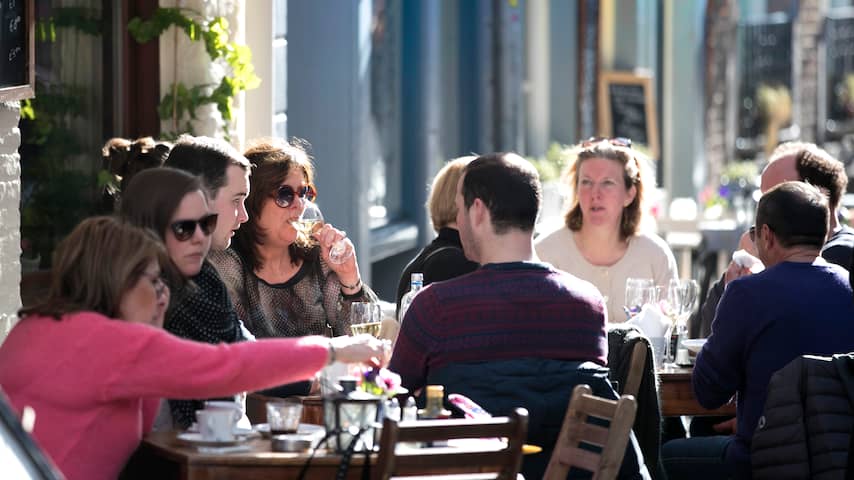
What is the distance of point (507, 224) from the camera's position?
13.8ft

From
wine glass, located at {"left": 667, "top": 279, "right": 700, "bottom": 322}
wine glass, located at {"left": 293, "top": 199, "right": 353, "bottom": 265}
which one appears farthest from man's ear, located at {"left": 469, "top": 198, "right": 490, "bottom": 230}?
wine glass, located at {"left": 667, "top": 279, "right": 700, "bottom": 322}

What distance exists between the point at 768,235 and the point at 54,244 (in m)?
2.56

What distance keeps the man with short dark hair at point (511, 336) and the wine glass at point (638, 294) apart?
4.41ft

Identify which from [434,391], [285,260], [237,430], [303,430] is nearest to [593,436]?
[434,391]

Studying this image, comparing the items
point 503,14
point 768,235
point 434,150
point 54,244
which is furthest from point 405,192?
point 768,235

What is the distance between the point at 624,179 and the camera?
6527 millimetres

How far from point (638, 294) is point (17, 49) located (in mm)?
2198

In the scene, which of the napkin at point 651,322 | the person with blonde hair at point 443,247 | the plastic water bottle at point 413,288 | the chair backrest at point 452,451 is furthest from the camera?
the person with blonde hair at point 443,247

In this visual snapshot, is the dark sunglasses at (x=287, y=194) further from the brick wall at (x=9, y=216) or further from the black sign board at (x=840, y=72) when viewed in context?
the black sign board at (x=840, y=72)

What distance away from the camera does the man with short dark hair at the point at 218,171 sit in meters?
4.68

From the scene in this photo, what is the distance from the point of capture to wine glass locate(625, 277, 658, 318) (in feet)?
18.1

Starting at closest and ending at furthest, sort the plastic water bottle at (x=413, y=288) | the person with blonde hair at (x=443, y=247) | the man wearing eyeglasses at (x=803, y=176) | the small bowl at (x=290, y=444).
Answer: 1. the small bowl at (x=290, y=444)
2. the plastic water bottle at (x=413, y=288)
3. the person with blonde hair at (x=443, y=247)
4. the man wearing eyeglasses at (x=803, y=176)

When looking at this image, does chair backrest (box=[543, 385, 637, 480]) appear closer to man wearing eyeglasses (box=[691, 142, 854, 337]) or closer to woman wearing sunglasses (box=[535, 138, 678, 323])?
man wearing eyeglasses (box=[691, 142, 854, 337])

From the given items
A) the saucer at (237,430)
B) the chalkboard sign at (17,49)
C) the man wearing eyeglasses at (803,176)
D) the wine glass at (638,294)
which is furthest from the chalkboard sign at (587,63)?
the saucer at (237,430)
